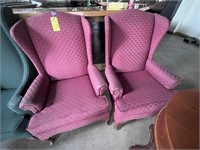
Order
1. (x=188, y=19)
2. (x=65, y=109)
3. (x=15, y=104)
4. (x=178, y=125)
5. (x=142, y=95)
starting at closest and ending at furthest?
1. (x=178, y=125)
2. (x=15, y=104)
3. (x=65, y=109)
4. (x=142, y=95)
5. (x=188, y=19)

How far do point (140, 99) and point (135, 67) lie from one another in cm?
47

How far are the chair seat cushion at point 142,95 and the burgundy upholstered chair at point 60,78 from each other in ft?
0.65

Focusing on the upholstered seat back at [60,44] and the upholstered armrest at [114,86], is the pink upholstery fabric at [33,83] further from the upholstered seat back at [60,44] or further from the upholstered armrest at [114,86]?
the upholstered armrest at [114,86]

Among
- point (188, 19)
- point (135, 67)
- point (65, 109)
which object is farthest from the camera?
point (188, 19)

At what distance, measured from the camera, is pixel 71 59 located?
52.4 inches

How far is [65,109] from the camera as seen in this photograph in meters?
1.09

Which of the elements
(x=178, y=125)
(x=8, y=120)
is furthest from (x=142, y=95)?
(x=8, y=120)

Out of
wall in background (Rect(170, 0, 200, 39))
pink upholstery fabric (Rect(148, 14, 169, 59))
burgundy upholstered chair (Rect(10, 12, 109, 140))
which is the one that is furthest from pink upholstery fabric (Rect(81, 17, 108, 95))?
wall in background (Rect(170, 0, 200, 39))

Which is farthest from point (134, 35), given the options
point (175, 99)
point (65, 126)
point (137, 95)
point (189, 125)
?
point (65, 126)

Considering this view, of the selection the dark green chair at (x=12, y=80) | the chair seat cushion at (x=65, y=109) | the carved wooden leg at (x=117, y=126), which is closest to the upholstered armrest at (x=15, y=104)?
the dark green chair at (x=12, y=80)

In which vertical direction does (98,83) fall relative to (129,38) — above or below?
below

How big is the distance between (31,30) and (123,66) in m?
0.98

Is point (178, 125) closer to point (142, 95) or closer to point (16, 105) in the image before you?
point (142, 95)

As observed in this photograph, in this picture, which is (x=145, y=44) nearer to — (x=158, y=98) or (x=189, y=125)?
(x=158, y=98)
